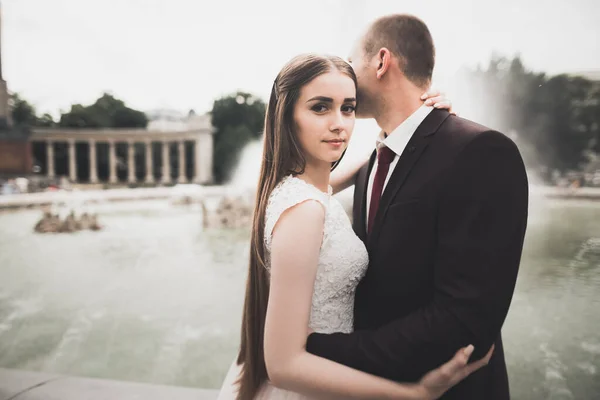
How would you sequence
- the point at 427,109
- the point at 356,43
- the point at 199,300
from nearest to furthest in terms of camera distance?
1. the point at 427,109
2. the point at 356,43
3. the point at 199,300

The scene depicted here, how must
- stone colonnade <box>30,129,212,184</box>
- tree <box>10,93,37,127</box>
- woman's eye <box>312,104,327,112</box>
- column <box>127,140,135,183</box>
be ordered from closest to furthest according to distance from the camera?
woman's eye <box>312,104,327,112</box> < tree <box>10,93,37,127</box> < stone colonnade <box>30,129,212,184</box> < column <box>127,140,135,183</box>

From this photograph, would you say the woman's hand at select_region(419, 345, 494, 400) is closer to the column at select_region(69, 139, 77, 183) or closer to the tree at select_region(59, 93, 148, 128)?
the tree at select_region(59, 93, 148, 128)

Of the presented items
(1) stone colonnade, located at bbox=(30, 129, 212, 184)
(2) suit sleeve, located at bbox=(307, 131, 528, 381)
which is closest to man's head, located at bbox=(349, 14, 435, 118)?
(2) suit sleeve, located at bbox=(307, 131, 528, 381)

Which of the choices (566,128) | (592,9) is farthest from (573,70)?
(566,128)

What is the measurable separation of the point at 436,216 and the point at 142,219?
19.4 metres

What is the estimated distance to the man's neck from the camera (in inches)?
108

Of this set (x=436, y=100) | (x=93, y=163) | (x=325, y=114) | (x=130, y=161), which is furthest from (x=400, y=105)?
(x=93, y=163)

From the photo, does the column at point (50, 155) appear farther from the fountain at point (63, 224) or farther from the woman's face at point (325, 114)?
the woman's face at point (325, 114)

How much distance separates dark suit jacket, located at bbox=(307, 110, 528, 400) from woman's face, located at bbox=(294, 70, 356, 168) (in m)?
0.38

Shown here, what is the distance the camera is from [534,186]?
378 inches

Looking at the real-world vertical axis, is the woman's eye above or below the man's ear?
below

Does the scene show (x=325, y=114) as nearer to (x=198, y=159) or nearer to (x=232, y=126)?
(x=198, y=159)

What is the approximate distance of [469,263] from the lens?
2.08 m

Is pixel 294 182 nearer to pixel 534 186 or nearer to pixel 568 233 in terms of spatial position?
pixel 568 233
